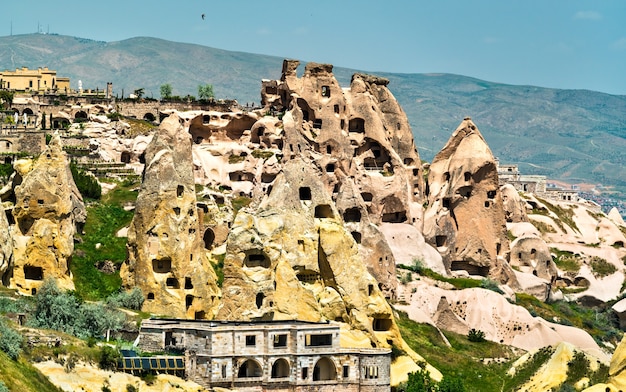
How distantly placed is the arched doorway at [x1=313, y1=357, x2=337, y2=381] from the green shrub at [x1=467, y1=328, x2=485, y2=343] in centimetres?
2518

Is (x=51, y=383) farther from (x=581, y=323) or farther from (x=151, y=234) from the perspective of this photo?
(x=581, y=323)

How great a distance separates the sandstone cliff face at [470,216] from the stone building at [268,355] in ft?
129

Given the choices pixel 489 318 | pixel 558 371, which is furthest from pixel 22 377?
pixel 489 318

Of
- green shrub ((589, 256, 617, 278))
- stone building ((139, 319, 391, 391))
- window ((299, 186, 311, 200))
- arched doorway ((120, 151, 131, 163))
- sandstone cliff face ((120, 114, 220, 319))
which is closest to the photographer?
stone building ((139, 319, 391, 391))

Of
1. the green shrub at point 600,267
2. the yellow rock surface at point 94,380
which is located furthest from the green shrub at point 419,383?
the green shrub at point 600,267

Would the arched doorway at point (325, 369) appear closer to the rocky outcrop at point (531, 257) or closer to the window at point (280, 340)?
the window at point (280, 340)

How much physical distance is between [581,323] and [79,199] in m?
38.8

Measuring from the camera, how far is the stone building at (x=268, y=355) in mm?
64562

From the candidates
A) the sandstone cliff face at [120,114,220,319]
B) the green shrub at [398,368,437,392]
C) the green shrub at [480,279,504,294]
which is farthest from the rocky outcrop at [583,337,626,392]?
the green shrub at [480,279,504,294]

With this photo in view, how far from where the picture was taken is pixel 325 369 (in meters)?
67.6

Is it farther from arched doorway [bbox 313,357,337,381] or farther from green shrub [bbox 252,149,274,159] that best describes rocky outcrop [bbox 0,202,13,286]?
green shrub [bbox 252,149,274,159]

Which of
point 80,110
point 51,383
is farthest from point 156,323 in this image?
point 80,110

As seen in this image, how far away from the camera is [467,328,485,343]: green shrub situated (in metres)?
91.2

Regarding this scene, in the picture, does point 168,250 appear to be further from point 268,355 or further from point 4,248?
point 268,355
